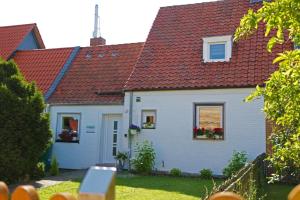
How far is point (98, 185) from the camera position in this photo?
235cm

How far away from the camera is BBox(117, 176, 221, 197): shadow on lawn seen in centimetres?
1155

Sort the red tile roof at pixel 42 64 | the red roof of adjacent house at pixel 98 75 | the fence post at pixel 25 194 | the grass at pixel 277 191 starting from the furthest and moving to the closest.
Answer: the red tile roof at pixel 42 64, the red roof of adjacent house at pixel 98 75, the grass at pixel 277 191, the fence post at pixel 25 194

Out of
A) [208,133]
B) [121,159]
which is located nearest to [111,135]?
[121,159]

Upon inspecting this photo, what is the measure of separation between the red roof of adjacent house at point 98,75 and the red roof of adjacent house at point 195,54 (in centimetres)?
157

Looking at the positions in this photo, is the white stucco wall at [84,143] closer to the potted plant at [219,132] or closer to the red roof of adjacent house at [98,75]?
the red roof of adjacent house at [98,75]

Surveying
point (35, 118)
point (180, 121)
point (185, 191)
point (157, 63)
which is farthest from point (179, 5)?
point (185, 191)

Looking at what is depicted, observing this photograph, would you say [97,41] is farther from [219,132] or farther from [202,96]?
[219,132]

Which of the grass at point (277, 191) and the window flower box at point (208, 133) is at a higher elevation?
the window flower box at point (208, 133)

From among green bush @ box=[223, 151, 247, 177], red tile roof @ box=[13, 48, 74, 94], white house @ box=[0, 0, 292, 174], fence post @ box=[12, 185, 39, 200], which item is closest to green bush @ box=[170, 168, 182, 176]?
white house @ box=[0, 0, 292, 174]

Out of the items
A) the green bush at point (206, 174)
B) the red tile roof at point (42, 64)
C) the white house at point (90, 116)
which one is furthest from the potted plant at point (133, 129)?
the red tile roof at point (42, 64)

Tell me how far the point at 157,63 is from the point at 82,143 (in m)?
4.99

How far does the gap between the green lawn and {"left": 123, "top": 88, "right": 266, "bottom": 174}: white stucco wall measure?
1304 millimetres

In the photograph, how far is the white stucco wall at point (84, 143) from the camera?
17859 millimetres

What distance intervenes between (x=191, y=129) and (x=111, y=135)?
13.4ft
